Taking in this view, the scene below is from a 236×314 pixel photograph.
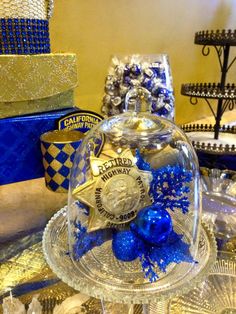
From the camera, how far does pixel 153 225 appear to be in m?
0.37

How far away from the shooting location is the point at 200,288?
473 millimetres

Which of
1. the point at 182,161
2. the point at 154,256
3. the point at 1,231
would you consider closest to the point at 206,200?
the point at 182,161

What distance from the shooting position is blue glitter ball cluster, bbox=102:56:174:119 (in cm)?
82

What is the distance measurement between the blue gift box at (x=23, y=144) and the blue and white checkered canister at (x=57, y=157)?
1.0 inches

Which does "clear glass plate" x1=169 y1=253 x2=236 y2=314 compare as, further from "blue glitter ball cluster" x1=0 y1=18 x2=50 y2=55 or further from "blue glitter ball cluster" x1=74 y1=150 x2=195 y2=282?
"blue glitter ball cluster" x1=0 y1=18 x2=50 y2=55

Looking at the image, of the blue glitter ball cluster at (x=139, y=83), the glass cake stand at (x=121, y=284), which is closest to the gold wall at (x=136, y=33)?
the blue glitter ball cluster at (x=139, y=83)

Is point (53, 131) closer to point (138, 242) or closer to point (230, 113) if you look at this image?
point (138, 242)

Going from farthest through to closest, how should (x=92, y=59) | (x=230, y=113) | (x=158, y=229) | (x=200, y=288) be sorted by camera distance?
1. (x=230, y=113)
2. (x=92, y=59)
3. (x=200, y=288)
4. (x=158, y=229)

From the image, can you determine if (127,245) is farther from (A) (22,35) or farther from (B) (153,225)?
(A) (22,35)

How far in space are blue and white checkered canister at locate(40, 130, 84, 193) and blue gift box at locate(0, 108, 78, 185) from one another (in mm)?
25

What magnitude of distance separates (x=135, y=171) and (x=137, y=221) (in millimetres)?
66

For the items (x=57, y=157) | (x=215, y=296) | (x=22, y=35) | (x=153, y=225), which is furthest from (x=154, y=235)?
(x=22, y=35)

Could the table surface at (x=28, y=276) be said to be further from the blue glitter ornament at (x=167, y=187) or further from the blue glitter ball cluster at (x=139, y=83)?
the blue glitter ball cluster at (x=139, y=83)

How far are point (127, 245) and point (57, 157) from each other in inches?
10.7
